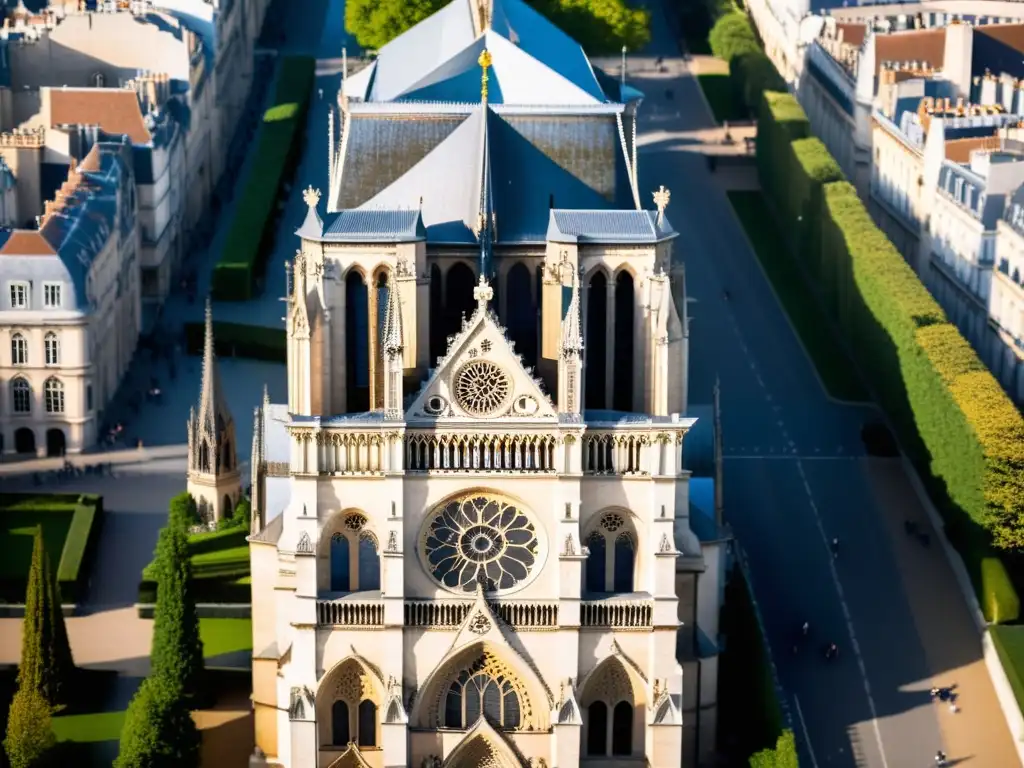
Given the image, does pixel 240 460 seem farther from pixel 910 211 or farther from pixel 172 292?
pixel 910 211

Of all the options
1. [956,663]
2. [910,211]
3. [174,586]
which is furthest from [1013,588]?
[910,211]

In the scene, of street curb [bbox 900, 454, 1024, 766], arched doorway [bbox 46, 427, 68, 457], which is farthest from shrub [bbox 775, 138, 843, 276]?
arched doorway [bbox 46, 427, 68, 457]

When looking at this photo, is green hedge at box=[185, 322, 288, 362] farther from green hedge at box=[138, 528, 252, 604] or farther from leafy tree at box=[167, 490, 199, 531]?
green hedge at box=[138, 528, 252, 604]

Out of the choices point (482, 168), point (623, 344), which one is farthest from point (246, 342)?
point (623, 344)

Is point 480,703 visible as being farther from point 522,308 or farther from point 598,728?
point 522,308

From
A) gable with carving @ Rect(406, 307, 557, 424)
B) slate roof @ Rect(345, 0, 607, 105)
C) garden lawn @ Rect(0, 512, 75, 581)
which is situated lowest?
garden lawn @ Rect(0, 512, 75, 581)

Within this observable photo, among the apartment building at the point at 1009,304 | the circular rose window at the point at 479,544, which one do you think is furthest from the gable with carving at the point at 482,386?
the apartment building at the point at 1009,304
